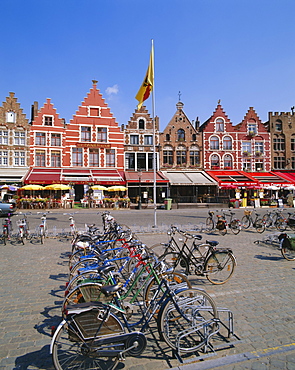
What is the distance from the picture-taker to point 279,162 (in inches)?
1437

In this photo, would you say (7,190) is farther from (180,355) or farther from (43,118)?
(180,355)

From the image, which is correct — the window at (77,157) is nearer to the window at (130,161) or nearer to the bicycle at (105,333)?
the window at (130,161)

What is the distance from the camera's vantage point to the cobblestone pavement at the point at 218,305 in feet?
9.71

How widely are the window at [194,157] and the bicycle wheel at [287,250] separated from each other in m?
27.0

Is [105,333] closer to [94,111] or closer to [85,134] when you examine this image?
[85,134]

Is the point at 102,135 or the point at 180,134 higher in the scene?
the point at 180,134

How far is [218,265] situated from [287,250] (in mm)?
3216

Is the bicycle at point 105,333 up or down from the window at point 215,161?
down

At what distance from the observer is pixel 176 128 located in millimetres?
33781

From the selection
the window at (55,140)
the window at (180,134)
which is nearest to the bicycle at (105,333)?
the window at (55,140)

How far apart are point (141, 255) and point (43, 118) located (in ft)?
97.7

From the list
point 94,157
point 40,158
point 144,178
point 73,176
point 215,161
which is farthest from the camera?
point 215,161

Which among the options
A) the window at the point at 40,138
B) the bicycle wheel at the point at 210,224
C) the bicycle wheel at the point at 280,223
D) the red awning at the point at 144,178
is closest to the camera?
the bicycle wheel at the point at 210,224

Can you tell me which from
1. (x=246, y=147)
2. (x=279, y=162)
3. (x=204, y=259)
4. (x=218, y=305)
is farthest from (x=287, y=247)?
(x=279, y=162)
